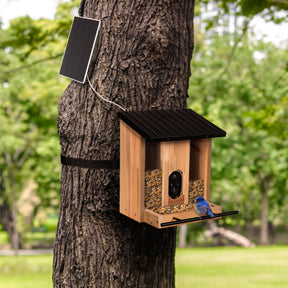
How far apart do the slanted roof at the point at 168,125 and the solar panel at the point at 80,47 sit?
399 millimetres

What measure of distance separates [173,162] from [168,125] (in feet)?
0.67

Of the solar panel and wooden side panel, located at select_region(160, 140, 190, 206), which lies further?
the solar panel

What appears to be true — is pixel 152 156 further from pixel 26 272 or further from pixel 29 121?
pixel 29 121

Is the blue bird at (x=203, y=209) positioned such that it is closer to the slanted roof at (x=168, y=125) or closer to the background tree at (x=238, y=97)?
the slanted roof at (x=168, y=125)

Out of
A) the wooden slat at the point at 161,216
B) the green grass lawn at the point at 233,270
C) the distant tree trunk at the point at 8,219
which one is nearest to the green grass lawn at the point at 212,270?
the green grass lawn at the point at 233,270

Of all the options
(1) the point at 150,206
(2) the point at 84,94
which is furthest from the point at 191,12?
(1) the point at 150,206

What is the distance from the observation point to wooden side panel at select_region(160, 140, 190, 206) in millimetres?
2037

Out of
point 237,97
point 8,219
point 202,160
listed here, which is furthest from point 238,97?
point 202,160

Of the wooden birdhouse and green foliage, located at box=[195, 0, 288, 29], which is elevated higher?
green foliage, located at box=[195, 0, 288, 29]

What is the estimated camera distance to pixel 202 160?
7.52ft

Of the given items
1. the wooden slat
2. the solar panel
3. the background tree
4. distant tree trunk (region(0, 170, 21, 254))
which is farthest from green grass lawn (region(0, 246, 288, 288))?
the solar panel

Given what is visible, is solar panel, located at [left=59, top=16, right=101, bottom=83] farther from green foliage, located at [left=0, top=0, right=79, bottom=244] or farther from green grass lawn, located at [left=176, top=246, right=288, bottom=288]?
Result: green foliage, located at [left=0, top=0, right=79, bottom=244]

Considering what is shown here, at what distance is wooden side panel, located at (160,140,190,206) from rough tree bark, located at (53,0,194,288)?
0.92 ft

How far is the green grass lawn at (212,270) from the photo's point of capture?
9.51 meters
